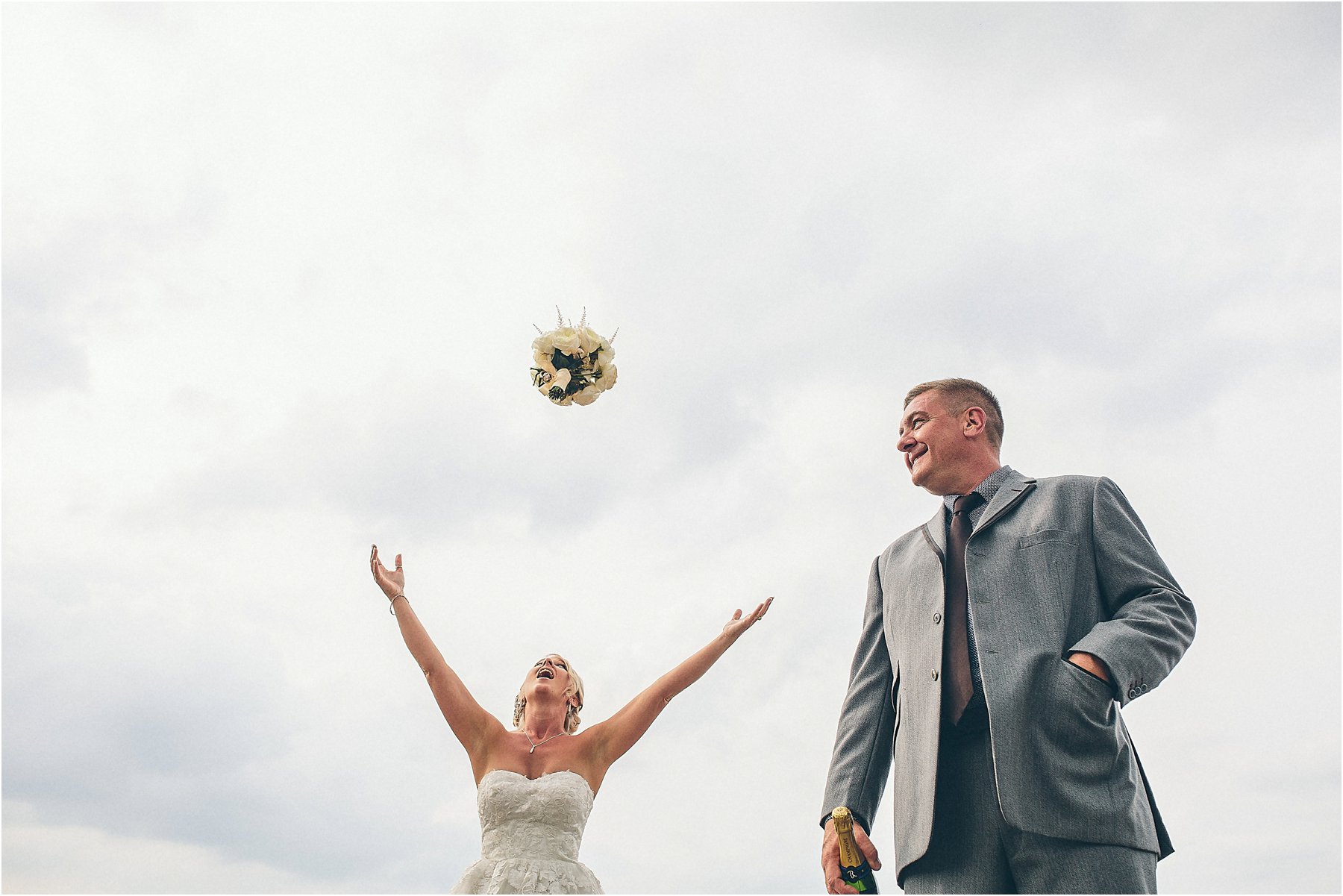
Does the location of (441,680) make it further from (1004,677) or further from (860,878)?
(1004,677)

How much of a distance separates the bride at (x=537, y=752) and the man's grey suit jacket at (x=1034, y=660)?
8.01 feet

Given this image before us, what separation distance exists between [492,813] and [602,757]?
32.4 inches

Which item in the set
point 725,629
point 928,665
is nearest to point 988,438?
point 928,665

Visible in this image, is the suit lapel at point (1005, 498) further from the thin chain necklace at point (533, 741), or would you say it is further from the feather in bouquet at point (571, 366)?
the thin chain necklace at point (533, 741)

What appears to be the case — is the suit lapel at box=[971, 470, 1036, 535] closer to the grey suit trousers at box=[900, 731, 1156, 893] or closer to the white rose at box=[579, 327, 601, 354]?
the grey suit trousers at box=[900, 731, 1156, 893]

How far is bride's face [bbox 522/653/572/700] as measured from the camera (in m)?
7.39

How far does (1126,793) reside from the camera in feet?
11.7

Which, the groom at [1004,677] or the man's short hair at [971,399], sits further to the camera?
the man's short hair at [971,399]

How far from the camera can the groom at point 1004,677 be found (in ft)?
11.7

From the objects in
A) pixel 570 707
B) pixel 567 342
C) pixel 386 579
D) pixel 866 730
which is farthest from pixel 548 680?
pixel 866 730

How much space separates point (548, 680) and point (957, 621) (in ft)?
13.2

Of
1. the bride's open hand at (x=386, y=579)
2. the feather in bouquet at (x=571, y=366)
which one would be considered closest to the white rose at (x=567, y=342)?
the feather in bouquet at (x=571, y=366)

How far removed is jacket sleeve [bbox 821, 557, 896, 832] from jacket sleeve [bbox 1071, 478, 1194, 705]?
3.37 ft

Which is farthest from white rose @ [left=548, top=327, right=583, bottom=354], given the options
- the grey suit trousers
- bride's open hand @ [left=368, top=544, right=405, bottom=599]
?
the grey suit trousers
